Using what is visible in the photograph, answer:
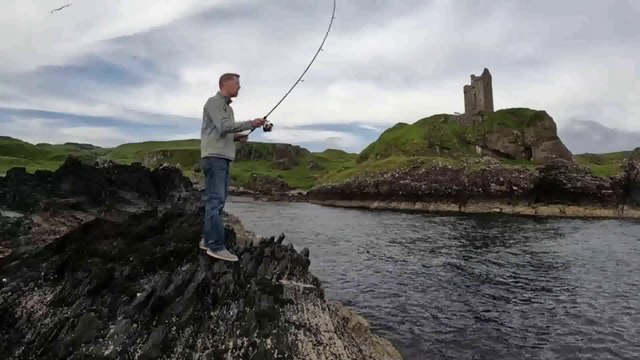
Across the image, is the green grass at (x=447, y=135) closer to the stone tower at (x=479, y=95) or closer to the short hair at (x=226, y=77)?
the stone tower at (x=479, y=95)

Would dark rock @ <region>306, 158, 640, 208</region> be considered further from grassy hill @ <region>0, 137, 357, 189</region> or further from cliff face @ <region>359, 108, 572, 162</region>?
grassy hill @ <region>0, 137, 357, 189</region>

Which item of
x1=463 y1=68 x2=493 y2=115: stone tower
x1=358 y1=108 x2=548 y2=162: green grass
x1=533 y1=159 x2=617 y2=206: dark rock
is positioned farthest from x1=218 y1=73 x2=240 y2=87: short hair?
x1=463 y1=68 x2=493 y2=115: stone tower

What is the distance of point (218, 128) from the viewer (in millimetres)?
11039

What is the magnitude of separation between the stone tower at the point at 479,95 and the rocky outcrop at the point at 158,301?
112022 millimetres

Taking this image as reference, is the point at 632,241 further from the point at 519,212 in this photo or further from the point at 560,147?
the point at 560,147

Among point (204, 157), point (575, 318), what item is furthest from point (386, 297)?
point (204, 157)

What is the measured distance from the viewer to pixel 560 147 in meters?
101

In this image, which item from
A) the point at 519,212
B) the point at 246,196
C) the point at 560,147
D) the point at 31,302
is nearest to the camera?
the point at 31,302

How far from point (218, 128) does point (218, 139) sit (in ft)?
1.17

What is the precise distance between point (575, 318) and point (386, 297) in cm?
768

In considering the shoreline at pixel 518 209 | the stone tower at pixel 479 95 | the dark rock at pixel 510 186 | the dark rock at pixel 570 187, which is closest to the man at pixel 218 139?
the shoreline at pixel 518 209

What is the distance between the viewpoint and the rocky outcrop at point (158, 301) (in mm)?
9203

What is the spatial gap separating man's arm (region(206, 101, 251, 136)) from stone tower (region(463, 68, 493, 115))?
11406 cm

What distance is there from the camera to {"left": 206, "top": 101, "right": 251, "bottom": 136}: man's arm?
11016 mm
